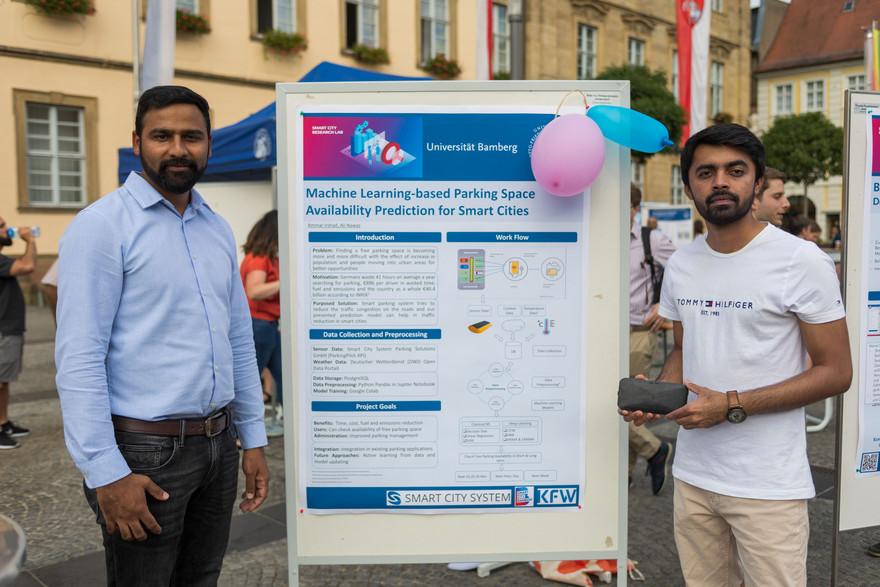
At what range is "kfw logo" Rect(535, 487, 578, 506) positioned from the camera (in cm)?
244

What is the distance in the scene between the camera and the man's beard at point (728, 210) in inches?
84.3

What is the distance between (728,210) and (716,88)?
34.9 metres

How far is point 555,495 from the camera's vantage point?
244 centimetres

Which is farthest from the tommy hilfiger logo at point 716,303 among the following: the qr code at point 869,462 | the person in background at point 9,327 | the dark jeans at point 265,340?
the person in background at point 9,327

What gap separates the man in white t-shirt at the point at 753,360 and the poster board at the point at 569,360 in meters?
0.24

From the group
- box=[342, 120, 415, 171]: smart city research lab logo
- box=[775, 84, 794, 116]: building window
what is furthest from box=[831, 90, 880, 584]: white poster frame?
box=[775, 84, 794, 116]: building window

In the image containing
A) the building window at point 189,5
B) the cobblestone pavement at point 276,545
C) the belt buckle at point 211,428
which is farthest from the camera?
the building window at point 189,5

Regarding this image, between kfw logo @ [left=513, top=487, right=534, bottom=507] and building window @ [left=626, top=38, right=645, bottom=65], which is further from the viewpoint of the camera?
building window @ [left=626, top=38, right=645, bottom=65]

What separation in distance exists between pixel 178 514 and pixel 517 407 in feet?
3.64

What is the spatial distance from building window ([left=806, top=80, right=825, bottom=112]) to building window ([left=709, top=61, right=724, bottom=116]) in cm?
469

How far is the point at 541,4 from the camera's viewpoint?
24.3 m

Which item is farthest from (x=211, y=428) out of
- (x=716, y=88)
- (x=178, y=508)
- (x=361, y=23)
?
(x=716, y=88)

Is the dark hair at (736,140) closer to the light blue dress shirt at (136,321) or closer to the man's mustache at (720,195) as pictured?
the man's mustache at (720,195)

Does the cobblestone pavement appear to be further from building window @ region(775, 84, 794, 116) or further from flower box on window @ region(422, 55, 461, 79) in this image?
building window @ region(775, 84, 794, 116)
